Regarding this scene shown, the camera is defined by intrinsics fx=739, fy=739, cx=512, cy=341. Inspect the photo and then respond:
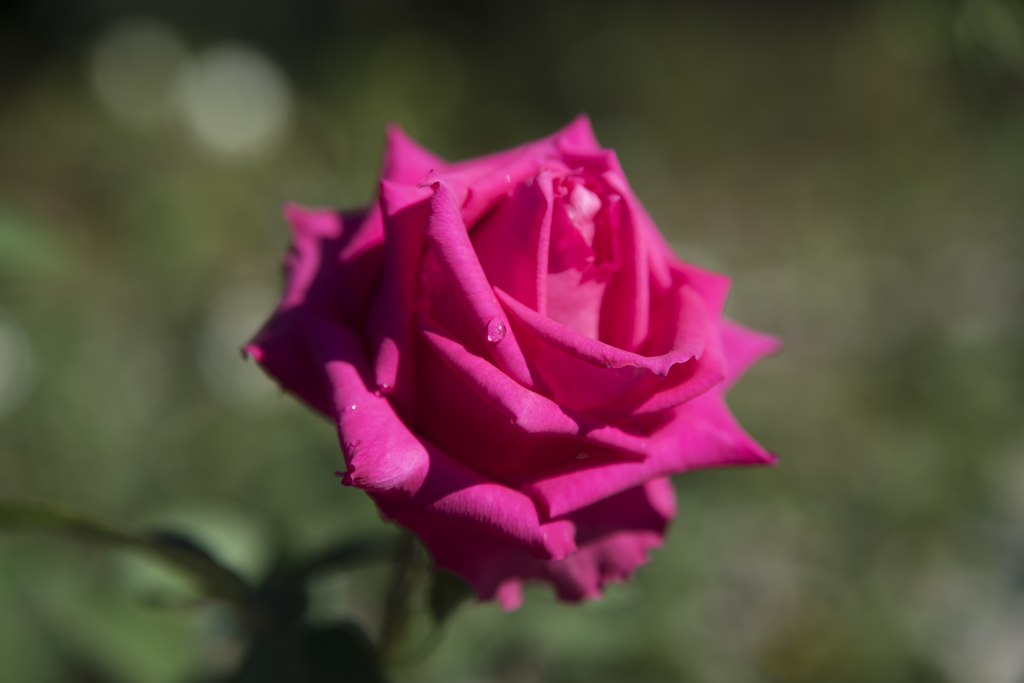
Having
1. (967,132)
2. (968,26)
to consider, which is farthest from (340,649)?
(967,132)

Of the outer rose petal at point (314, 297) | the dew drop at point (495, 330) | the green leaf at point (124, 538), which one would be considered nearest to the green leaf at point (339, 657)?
the green leaf at point (124, 538)

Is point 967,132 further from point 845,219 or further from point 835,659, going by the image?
point 835,659

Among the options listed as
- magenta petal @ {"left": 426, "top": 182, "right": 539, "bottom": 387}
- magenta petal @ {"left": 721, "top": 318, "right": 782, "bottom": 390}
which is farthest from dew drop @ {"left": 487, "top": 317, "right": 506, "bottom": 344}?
magenta petal @ {"left": 721, "top": 318, "right": 782, "bottom": 390}

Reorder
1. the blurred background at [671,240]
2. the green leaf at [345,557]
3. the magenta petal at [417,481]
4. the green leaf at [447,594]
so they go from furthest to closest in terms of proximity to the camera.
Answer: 1. the blurred background at [671,240]
2. the green leaf at [345,557]
3. the green leaf at [447,594]
4. the magenta petal at [417,481]

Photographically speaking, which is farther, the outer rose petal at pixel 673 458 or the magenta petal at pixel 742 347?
the magenta petal at pixel 742 347

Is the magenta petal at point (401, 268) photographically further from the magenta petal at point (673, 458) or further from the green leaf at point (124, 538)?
the green leaf at point (124, 538)

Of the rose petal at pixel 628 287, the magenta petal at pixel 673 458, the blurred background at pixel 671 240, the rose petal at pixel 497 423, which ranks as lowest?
the blurred background at pixel 671 240
